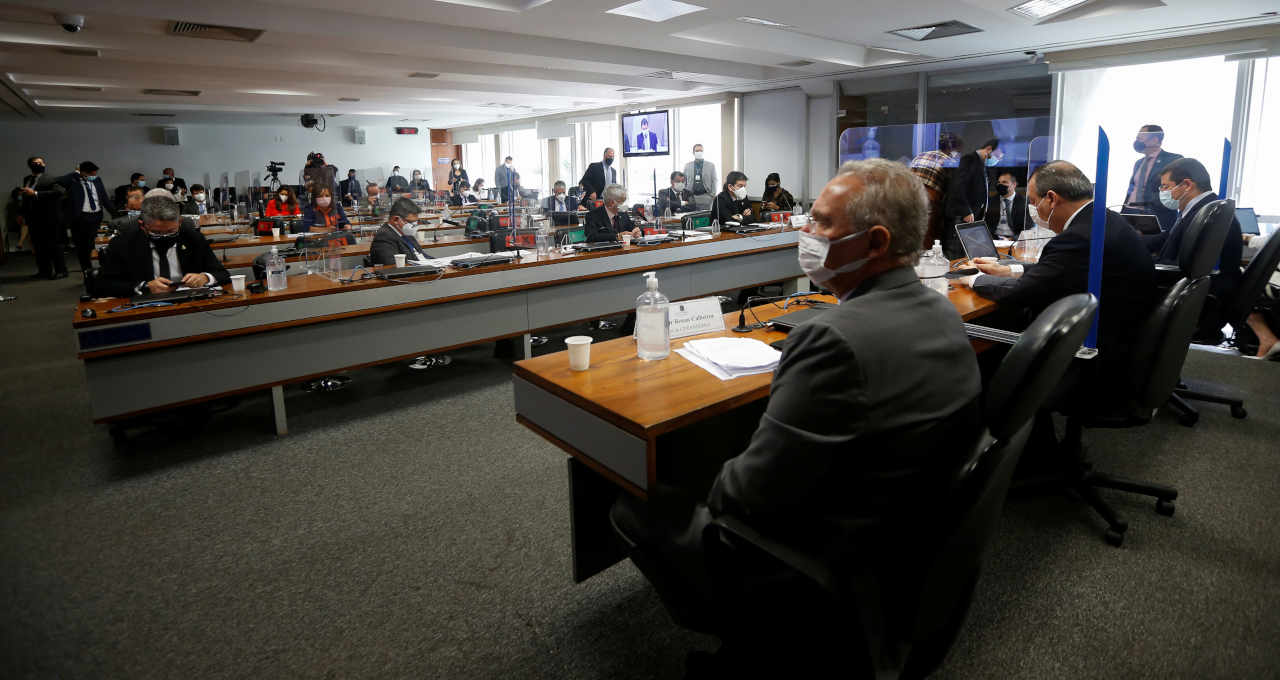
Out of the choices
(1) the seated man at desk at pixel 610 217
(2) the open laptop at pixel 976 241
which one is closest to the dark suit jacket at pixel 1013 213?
(2) the open laptop at pixel 976 241

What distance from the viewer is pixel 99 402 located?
284 cm

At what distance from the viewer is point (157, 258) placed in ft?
11.6

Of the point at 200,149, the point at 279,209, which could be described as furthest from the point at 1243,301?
the point at 200,149

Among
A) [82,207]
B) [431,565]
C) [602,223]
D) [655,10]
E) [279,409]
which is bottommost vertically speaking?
[431,565]

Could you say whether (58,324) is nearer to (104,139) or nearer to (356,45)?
(356,45)

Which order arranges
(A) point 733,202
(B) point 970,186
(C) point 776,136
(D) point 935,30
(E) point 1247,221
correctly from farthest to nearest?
(C) point 776,136 < (A) point 733,202 < (D) point 935,30 < (E) point 1247,221 < (B) point 970,186

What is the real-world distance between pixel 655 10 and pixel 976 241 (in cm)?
386

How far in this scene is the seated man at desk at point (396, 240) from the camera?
4.19 metres

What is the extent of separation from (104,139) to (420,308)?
14.7 meters

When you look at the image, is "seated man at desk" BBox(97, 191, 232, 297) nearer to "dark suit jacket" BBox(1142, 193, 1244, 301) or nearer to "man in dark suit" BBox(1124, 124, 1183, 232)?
"dark suit jacket" BBox(1142, 193, 1244, 301)

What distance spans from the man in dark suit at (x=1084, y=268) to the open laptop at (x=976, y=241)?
77 cm

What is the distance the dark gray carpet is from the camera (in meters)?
1.78

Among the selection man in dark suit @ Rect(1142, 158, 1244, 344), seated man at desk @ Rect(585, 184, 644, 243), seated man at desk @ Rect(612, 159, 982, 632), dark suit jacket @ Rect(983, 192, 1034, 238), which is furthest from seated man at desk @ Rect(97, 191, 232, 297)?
man in dark suit @ Rect(1142, 158, 1244, 344)

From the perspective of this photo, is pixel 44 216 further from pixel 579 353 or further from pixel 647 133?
pixel 579 353
